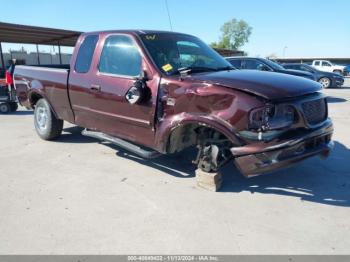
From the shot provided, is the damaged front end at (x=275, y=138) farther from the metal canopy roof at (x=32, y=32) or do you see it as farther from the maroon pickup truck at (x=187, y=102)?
the metal canopy roof at (x=32, y=32)

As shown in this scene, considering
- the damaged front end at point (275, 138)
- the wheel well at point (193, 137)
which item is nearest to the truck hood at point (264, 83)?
the damaged front end at point (275, 138)

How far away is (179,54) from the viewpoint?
4863 mm

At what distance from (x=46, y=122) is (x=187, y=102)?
3909mm

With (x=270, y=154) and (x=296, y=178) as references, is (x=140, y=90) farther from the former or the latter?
(x=296, y=178)

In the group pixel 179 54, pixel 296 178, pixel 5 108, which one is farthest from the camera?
pixel 5 108

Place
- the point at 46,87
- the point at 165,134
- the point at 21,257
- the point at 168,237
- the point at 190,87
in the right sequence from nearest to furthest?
the point at 21,257, the point at 168,237, the point at 190,87, the point at 165,134, the point at 46,87

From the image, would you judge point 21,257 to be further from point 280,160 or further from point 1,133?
point 1,133

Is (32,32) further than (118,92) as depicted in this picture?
Yes

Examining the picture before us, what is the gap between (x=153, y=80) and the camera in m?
4.38

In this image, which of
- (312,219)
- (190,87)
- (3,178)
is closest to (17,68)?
(3,178)

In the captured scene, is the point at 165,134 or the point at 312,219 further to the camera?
the point at 165,134

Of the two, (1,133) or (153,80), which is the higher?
(153,80)

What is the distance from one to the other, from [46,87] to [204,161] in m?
3.64

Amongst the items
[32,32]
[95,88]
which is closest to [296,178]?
[95,88]
